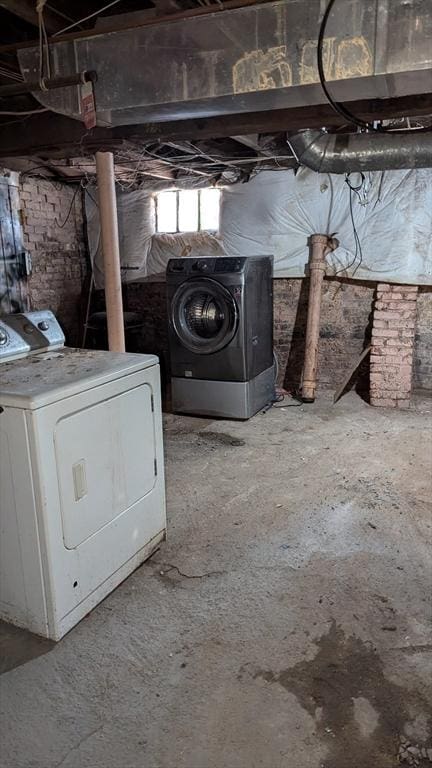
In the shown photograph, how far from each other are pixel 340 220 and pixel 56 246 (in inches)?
110

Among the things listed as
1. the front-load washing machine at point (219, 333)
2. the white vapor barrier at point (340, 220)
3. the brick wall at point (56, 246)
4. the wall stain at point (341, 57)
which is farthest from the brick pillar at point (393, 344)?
the brick wall at point (56, 246)

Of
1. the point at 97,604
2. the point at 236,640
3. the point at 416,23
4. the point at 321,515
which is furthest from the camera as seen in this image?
the point at 321,515

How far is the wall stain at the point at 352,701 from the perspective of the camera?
1479mm

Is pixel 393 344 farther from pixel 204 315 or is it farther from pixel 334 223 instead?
pixel 204 315

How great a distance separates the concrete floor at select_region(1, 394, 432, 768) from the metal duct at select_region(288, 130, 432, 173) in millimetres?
2185

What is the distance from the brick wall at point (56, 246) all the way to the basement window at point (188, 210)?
0.91m

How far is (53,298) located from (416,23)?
435 centimetres

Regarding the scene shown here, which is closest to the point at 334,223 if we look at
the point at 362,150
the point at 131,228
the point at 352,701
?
the point at 362,150

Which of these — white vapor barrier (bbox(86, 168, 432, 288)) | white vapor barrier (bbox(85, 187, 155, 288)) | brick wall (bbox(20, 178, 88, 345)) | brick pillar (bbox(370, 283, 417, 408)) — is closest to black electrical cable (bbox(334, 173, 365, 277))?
white vapor barrier (bbox(86, 168, 432, 288))

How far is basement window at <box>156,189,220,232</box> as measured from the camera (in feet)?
17.0

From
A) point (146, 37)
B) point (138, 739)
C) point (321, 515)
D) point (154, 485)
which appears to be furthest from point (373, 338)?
point (138, 739)

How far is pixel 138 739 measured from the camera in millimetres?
1529

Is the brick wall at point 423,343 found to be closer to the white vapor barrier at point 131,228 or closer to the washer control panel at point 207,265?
the washer control panel at point 207,265

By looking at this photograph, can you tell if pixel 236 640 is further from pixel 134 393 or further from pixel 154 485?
pixel 134 393
